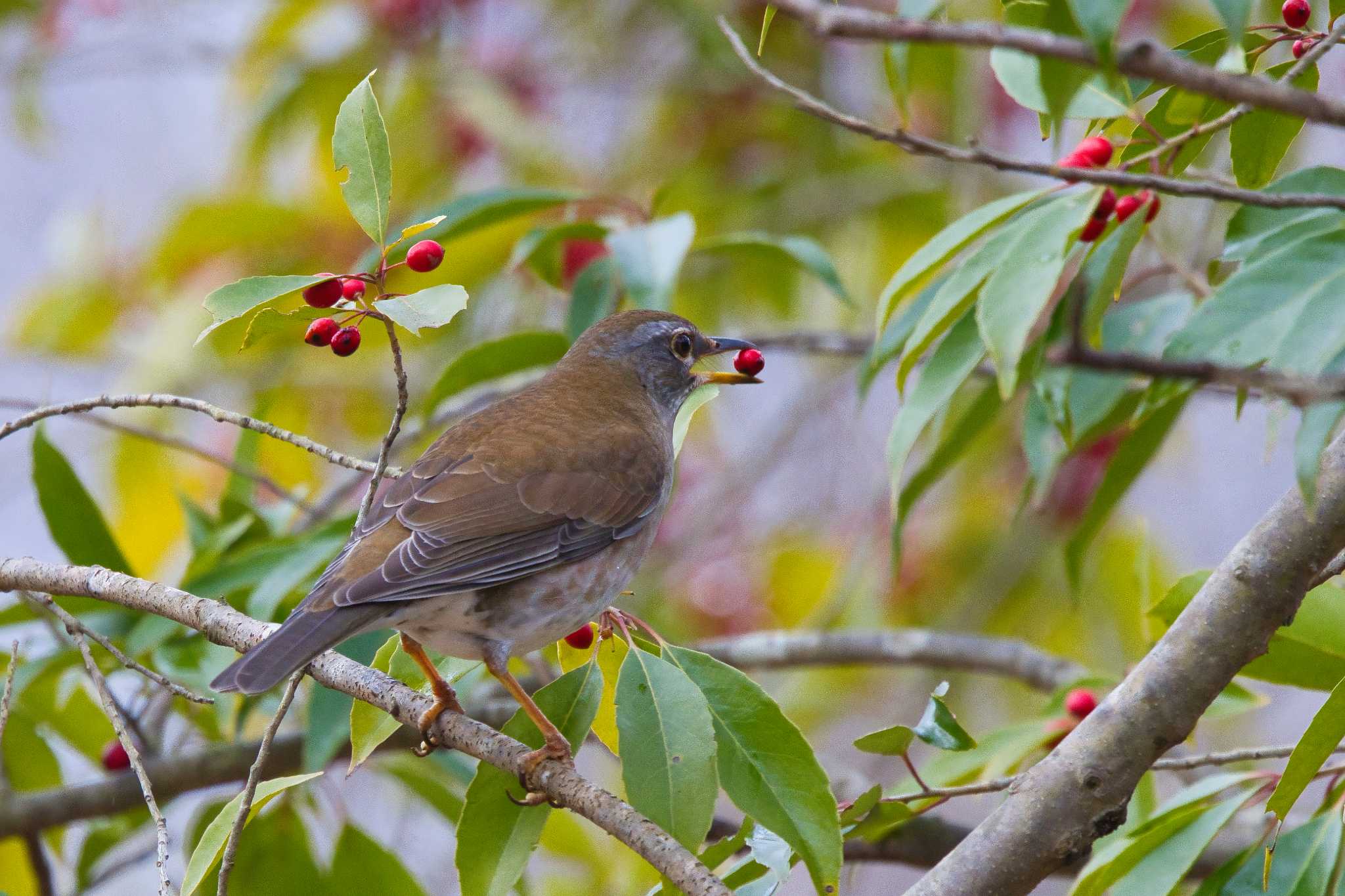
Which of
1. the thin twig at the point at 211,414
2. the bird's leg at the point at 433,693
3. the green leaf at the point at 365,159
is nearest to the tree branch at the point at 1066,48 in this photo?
the green leaf at the point at 365,159

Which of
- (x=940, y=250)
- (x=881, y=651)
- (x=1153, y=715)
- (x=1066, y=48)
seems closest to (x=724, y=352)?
(x=881, y=651)

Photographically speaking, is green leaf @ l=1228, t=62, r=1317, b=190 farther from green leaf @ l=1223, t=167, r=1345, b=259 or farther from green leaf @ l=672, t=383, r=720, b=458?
green leaf @ l=672, t=383, r=720, b=458

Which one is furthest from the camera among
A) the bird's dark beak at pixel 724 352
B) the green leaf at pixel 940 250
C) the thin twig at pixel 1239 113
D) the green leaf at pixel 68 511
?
the bird's dark beak at pixel 724 352

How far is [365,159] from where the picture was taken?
8.95ft

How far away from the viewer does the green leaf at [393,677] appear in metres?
2.99

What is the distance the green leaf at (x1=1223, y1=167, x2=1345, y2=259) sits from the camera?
2803 millimetres

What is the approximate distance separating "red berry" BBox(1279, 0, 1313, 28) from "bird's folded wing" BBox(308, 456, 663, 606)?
2.05 m

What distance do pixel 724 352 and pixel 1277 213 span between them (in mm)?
2011

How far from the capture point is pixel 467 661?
340 cm

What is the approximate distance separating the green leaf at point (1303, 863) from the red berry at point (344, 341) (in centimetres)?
217

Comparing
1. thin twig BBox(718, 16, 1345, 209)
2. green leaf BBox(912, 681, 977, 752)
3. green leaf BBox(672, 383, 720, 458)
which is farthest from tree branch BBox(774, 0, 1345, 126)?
green leaf BBox(672, 383, 720, 458)

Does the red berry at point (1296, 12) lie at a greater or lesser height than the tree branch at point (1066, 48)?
greater

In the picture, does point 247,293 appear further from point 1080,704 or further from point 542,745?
point 1080,704

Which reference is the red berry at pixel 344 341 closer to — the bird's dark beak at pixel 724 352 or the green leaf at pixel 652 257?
the green leaf at pixel 652 257
